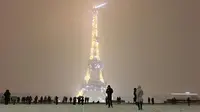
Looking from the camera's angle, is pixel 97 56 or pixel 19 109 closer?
pixel 19 109

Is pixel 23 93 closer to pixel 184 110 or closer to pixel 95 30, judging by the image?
pixel 95 30

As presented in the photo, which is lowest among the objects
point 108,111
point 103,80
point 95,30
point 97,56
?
point 108,111

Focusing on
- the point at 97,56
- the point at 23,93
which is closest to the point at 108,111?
the point at 23,93

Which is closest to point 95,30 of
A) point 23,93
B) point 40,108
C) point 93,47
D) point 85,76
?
point 93,47

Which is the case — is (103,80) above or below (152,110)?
above

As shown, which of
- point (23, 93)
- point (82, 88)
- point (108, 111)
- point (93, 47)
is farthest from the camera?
point (93, 47)

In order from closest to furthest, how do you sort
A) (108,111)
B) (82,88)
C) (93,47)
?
1. (108,111)
2. (82,88)
3. (93,47)
